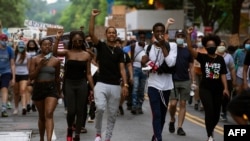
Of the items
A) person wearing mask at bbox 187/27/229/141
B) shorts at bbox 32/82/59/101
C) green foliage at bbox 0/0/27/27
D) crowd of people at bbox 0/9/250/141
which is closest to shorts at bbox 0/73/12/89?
crowd of people at bbox 0/9/250/141

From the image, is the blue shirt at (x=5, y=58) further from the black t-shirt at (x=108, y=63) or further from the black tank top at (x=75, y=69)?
the black t-shirt at (x=108, y=63)

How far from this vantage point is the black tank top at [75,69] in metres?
10.2

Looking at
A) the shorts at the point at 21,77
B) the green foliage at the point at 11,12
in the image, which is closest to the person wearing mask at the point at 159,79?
the shorts at the point at 21,77

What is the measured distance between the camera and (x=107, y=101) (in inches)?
396

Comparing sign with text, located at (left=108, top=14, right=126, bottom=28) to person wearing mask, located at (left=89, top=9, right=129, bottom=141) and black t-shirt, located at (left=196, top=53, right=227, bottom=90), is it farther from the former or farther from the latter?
person wearing mask, located at (left=89, top=9, right=129, bottom=141)

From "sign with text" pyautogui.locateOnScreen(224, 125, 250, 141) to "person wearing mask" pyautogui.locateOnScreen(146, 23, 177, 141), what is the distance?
11.7 ft

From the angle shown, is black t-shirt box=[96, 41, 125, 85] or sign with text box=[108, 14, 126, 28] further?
sign with text box=[108, 14, 126, 28]

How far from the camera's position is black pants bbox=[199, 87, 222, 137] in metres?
10.4

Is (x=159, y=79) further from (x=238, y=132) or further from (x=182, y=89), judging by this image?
(x=238, y=132)

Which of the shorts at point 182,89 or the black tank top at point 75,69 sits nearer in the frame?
the black tank top at point 75,69

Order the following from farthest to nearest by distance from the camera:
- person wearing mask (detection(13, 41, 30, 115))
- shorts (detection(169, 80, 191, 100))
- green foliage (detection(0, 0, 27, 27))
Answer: green foliage (detection(0, 0, 27, 27)) < person wearing mask (detection(13, 41, 30, 115)) < shorts (detection(169, 80, 191, 100))

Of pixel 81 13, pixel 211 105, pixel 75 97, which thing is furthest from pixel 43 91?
pixel 81 13

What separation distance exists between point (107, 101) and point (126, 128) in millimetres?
2925

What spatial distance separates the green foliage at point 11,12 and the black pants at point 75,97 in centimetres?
4518
